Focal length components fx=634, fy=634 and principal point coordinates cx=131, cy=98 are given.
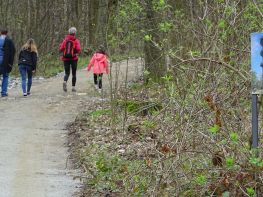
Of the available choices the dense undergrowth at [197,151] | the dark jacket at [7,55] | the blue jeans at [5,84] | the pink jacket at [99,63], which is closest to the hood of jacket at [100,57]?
the pink jacket at [99,63]

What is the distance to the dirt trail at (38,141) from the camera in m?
8.24

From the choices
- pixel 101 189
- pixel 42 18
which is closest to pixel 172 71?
pixel 101 189

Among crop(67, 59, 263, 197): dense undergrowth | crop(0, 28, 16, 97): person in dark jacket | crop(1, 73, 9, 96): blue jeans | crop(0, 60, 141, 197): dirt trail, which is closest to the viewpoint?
crop(67, 59, 263, 197): dense undergrowth

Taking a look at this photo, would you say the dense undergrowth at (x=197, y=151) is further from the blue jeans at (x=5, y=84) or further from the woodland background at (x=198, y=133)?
the blue jeans at (x=5, y=84)

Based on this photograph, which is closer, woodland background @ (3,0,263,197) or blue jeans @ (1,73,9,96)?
woodland background @ (3,0,263,197)

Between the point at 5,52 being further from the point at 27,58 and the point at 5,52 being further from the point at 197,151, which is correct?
the point at 197,151

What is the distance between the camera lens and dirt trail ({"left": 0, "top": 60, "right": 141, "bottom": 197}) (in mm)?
8242

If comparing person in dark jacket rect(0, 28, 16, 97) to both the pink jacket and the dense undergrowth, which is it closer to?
the pink jacket

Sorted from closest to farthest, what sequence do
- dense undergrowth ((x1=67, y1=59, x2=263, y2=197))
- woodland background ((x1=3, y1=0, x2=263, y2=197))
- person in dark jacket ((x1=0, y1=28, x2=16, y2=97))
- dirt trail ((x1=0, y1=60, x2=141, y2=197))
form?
dense undergrowth ((x1=67, y1=59, x2=263, y2=197)) → woodland background ((x1=3, y1=0, x2=263, y2=197)) → dirt trail ((x1=0, y1=60, x2=141, y2=197)) → person in dark jacket ((x1=0, y1=28, x2=16, y2=97))

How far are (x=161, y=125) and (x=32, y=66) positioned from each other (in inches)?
388

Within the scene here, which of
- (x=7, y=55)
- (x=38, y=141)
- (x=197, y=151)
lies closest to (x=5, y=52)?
(x=7, y=55)

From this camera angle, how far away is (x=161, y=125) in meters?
8.11

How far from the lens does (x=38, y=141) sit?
11.5 metres

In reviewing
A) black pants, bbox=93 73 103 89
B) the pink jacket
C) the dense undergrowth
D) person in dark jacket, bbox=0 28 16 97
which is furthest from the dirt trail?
person in dark jacket, bbox=0 28 16 97
